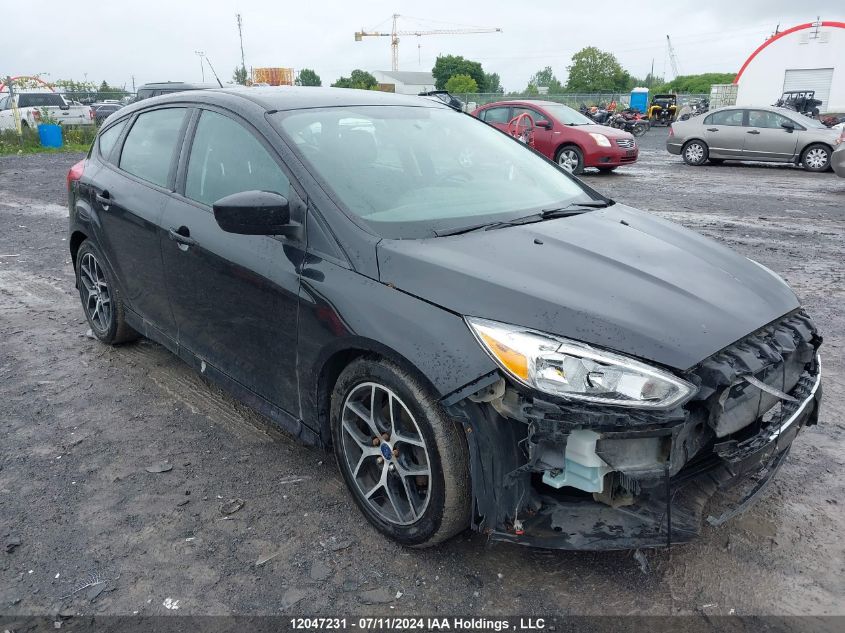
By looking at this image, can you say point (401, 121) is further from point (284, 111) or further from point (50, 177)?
point (50, 177)

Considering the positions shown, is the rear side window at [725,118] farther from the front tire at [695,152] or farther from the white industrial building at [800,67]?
the white industrial building at [800,67]

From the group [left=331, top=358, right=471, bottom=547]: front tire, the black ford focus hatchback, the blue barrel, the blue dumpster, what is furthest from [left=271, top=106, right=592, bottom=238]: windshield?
the blue dumpster

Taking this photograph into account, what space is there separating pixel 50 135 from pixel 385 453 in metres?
22.4

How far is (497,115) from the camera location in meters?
15.8

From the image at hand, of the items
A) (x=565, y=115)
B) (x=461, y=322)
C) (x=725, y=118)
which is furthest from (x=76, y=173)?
(x=725, y=118)

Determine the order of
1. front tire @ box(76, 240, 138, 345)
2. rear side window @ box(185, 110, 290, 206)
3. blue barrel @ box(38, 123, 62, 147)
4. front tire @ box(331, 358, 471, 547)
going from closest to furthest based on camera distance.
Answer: front tire @ box(331, 358, 471, 547), rear side window @ box(185, 110, 290, 206), front tire @ box(76, 240, 138, 345), blue barrel @ box(38, 123, 62, 147)

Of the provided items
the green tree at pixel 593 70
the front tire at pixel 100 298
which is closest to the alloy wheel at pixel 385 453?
the front tire at pixel 100 298

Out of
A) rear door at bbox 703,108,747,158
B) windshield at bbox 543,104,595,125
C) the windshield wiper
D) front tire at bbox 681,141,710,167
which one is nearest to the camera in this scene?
the windshield wiper

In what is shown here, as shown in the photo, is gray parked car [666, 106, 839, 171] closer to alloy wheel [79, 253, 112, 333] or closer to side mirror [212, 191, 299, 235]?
alloy wheel [79, 253, 112, 333]

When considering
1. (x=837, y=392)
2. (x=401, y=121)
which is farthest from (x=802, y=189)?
(x=401, y=121)

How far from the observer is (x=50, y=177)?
14.4 meters

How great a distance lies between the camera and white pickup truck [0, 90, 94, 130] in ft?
73.4

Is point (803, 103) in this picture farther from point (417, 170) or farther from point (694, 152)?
point (417, 170)

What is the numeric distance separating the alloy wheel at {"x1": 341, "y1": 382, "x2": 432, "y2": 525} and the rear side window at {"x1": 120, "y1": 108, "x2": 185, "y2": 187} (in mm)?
1915
